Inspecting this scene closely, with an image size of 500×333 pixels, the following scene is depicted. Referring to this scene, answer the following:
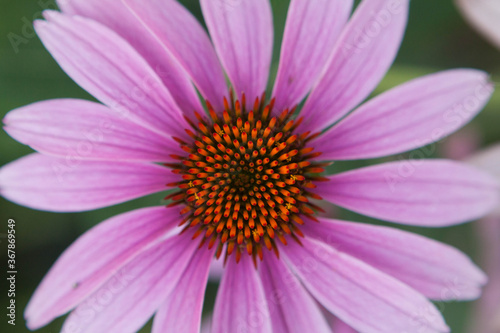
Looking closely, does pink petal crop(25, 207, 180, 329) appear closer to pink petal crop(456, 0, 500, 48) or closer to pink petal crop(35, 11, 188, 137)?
pink petal crop(35, 11, 188, 137)

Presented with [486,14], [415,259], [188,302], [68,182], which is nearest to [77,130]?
[68,182]

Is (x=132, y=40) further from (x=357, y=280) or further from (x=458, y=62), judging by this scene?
(x=458, y=62)

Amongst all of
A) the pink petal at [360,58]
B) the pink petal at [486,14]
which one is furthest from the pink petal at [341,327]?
the pink petal at [486,14]

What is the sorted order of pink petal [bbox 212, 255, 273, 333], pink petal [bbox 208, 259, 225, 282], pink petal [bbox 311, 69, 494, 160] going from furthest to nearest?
pink petal [bbox 208, 259, 225, 282] < pink petal [bbox 212, 255, 273, 333] < pink petal [bbox 311, 69, 494, 160]

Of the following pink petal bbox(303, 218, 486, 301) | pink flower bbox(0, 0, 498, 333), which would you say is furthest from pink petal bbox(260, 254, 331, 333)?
pink petal bbox(303, 218, 486, 301)

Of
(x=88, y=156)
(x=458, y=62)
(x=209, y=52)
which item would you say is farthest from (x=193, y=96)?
(x=458, y=62)
